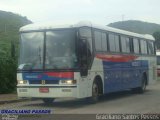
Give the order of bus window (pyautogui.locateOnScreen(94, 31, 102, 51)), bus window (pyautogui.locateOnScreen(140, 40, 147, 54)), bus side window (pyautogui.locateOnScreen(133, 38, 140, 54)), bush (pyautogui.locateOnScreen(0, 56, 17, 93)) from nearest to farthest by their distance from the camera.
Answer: bus window (pyautogui.locateOnScreen(94, 31, 102, 51))
bush (pyautogui.locateOnScreen(0, 56, 17, 93))
bus side window (pyautogui.locateOnScreen(133, 38, 140, 54))
bus window (pyautogui.locateOnScreen(140, 40, 147, 54))

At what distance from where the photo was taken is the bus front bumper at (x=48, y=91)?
18.2m

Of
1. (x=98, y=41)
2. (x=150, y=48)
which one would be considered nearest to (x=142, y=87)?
(x=150, y=48)

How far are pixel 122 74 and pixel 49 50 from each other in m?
5.99

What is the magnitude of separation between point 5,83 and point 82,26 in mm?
8346

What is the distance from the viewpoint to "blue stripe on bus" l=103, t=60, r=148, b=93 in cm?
2166

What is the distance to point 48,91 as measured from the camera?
1847 cm

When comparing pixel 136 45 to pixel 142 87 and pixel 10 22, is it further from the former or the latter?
pixel 10 22

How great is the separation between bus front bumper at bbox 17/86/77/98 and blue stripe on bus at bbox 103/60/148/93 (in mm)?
3359

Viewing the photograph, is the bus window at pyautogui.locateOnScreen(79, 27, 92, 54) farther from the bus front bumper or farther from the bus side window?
the bus side window

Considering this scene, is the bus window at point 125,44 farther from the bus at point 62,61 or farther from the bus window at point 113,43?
the bus at point 62,61

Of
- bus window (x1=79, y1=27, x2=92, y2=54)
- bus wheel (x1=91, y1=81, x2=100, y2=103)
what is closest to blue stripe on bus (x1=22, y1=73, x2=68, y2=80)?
bus window (x1=79, y1=27, x2=92, y2=54)

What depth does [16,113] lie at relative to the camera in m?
14.5

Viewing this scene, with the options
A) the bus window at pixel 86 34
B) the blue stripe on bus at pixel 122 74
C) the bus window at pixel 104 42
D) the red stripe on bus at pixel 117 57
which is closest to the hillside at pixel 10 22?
the blue stripe on bus at pixel 122 74

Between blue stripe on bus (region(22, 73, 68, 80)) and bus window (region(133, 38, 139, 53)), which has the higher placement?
bus window (region(133, 38, 139, 53))
